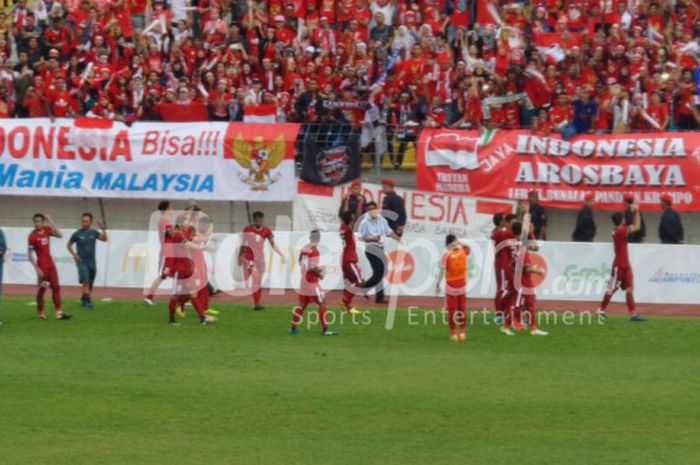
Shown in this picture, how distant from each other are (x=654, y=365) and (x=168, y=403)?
6711mm

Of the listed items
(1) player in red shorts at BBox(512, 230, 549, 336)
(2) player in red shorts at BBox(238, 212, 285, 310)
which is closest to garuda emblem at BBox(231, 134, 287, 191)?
(2) player in red shorts at BBox(238, 212, 285, 310)

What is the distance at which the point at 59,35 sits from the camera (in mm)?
30531

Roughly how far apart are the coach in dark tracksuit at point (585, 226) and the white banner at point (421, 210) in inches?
53.9

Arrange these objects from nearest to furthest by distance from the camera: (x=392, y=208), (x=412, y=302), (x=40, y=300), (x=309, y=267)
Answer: (x=309, y=267) → (x=40, y=300) → (x=412, y=302) → (x=392, y=208)

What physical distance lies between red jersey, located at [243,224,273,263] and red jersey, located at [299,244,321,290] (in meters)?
3.14

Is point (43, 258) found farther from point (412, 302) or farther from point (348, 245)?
point (412, 302)

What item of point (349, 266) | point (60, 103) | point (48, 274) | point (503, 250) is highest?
point (60, 103)

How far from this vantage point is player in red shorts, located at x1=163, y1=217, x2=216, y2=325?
2145cm

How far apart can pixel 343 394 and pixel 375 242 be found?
8.38 metres

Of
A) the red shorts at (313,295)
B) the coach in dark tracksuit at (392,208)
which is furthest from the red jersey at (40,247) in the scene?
the coach in dark tracksuit at (392,208)

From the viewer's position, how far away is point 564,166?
87.2ft

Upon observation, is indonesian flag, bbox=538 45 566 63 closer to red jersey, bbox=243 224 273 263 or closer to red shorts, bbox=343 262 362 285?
red shorts, bbox=343 262 362 285

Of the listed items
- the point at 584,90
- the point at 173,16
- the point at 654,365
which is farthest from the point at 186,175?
the point at 654,365

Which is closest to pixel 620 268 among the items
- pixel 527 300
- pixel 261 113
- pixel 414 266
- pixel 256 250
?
pixel 527 300
